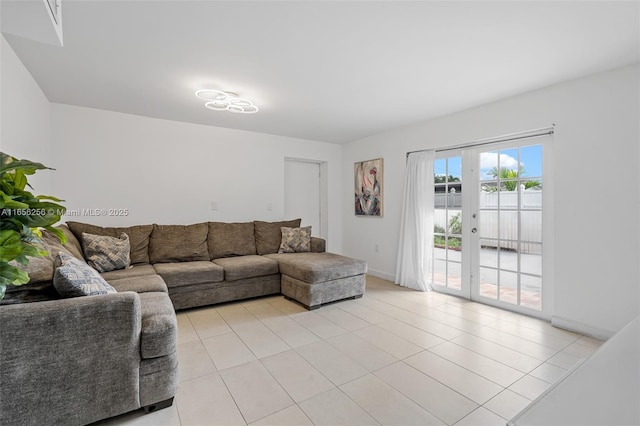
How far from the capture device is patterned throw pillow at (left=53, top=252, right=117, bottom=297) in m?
1.55

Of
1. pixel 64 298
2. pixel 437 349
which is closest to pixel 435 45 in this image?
pixel 437 349

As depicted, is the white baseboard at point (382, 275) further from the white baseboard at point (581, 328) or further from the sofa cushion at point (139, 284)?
the sofa cushion at point (139, 284)

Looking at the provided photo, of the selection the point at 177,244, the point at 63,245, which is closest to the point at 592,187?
the point at 177,244

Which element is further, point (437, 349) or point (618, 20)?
point (437, 349)

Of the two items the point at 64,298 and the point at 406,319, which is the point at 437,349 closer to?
the point at 406,319

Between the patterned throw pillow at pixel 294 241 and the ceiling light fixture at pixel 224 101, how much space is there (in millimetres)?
1848

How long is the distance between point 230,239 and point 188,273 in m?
0.95

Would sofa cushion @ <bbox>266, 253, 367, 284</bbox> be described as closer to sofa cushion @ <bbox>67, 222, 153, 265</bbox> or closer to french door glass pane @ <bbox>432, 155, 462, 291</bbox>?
french door glass pane @ <bbox>432, 155, 462, 291</bbox>

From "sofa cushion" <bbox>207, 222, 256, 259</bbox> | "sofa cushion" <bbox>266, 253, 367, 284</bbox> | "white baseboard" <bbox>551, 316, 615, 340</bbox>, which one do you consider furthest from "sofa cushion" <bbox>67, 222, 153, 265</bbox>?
"white baseboard" <bbox>551, 316, 615, 340</bbox>

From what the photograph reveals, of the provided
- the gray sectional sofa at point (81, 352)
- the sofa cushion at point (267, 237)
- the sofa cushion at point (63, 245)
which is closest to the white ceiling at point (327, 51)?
the sofa cushion at point (63, 245)

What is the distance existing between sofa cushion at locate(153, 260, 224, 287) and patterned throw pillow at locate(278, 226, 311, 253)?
1.12 metres

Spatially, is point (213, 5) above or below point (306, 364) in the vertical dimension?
above

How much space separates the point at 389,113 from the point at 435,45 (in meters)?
1.61

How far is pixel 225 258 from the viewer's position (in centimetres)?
393
